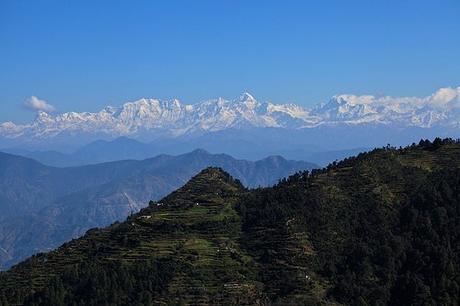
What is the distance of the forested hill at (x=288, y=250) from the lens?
10212cm

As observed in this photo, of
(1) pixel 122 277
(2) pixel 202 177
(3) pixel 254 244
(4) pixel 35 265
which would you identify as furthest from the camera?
(2) pixel 202 177

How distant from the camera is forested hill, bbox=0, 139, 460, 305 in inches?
4021

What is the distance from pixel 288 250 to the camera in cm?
11381

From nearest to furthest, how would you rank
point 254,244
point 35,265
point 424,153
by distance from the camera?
point 254,244 < point 35,265 < point 424,153

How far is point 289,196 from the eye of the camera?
135 meters

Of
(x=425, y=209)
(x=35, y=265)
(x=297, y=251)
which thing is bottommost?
(x=35, y=265)

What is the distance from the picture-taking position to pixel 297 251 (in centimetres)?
11325

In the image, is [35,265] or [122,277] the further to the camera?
[35,265]

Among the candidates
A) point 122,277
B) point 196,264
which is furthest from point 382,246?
point 122,277

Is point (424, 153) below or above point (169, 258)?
above

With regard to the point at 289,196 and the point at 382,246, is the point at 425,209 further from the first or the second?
the point at 289,196

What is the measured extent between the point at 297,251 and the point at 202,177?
241 ft

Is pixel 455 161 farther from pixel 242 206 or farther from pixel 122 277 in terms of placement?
pixel 122 277

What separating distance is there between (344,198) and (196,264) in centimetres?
3475
